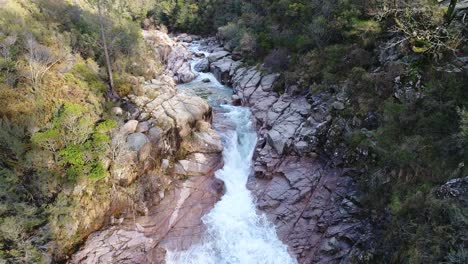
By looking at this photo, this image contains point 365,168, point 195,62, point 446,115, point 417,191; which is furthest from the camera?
point 195,62

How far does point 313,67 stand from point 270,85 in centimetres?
424

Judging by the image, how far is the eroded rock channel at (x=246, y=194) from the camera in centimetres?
1487

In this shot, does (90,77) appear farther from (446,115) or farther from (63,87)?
(446,115)

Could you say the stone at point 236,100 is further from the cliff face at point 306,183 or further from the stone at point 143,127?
the stone at point 143,127

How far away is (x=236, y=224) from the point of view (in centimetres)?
1666

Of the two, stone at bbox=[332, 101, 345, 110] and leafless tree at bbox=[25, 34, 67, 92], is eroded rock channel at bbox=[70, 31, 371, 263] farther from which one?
leafless tree at bbox=[25, 34, 67, 92]

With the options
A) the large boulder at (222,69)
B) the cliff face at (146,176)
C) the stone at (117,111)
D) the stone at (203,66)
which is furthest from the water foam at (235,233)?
the stone at (203,66)

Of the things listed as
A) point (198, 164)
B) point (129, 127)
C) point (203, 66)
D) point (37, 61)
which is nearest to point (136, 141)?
point (129, 127)

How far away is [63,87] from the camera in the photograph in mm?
17109

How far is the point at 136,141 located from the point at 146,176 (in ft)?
6.83

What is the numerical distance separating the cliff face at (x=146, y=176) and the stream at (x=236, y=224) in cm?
84

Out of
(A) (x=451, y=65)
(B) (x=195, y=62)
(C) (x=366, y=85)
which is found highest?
(A) (x=451, y=65)

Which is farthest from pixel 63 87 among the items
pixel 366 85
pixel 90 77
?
pixel 366 85

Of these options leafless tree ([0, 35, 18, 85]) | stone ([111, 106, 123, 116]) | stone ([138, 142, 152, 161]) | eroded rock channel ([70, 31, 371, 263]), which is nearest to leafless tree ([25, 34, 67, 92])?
leafless tree ([0, 35, 18, 85])
